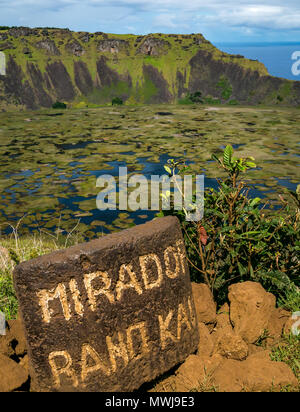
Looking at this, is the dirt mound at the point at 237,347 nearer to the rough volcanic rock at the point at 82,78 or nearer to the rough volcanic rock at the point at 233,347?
the rough volcanic rock at the point at 233,347

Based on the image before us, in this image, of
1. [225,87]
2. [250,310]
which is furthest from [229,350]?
[225,87]

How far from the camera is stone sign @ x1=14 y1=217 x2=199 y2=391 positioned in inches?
74.2

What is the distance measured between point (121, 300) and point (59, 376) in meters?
0.48

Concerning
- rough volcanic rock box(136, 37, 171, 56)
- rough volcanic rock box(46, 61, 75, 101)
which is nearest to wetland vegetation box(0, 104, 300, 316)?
rough volcanic rock box(46, 61, 75, 101)

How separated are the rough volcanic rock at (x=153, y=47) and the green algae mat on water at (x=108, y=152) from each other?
1531 inches

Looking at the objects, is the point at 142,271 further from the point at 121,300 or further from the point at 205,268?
the point at 205,268


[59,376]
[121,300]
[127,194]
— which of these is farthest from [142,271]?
[127,194]

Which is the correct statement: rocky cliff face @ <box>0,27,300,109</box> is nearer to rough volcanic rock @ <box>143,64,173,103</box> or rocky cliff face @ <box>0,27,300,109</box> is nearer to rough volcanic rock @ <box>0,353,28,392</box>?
rough volcanic rock @ <box>143,64,173,103</box>

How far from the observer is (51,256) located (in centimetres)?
190

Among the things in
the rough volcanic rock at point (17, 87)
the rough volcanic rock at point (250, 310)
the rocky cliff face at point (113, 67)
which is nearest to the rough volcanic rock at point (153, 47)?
the rocky cliff face at point (113, 67)

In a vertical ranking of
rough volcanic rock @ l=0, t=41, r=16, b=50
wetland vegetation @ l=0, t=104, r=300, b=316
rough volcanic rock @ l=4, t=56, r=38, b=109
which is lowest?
wetland vegetation @ l=0, t=104, r=300, b=316

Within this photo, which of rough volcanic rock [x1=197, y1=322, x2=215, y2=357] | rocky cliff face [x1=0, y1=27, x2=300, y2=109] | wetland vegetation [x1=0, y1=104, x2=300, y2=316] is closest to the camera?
rough volcanic rock [x1=197, y1=322, x2=215, y2=357]

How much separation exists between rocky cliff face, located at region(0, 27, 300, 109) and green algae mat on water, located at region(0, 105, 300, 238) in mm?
30980

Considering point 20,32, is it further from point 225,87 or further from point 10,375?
point 10,375
